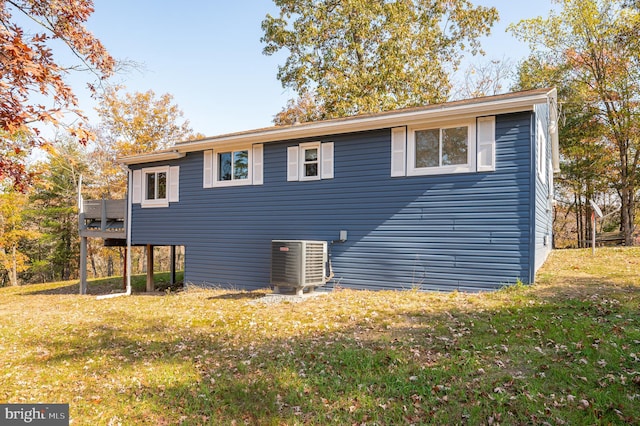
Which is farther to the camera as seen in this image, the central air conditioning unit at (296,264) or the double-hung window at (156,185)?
the double-hung window at (156,185)

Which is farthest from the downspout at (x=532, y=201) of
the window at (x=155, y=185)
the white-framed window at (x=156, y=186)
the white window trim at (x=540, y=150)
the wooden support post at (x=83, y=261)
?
the wooden support post at (x=83, y=261)

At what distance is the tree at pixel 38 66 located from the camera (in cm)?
386

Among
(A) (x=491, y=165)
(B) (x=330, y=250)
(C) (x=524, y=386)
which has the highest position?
(A) (x=491, y=165)

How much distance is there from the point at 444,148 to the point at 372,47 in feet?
43.5

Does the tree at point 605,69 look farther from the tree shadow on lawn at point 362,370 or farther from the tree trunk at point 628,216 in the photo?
the tree shadow on lawn at point 362,370

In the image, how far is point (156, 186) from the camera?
42.8 feet

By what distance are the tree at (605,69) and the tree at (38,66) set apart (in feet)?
72.9

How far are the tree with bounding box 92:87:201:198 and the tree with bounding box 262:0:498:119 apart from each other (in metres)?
8.61

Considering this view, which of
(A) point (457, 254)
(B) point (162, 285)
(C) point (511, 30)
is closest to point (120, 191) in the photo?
(B) point (162, 285)

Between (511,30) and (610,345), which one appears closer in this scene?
(610,345)

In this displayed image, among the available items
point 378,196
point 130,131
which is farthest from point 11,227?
point 378,196

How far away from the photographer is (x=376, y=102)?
1838cm

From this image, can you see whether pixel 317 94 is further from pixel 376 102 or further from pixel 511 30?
pixel 511 30

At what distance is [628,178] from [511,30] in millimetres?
10328
